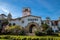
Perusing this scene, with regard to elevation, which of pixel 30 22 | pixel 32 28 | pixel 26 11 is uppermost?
pixel 26 11

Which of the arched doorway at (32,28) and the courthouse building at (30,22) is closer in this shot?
the courthouse building at (30,22)

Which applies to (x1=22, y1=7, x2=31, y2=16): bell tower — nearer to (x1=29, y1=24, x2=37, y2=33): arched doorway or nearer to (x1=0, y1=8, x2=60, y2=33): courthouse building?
(x1=0, y1=8, x2=60, y2=33): courthouse building

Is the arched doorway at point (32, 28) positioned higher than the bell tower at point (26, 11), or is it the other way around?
the bell tower at point (26, 11)

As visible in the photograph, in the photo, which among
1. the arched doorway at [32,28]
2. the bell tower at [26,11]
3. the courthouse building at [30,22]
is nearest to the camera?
the courthouse building at [30,22]

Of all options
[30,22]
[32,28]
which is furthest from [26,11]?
[30,22]

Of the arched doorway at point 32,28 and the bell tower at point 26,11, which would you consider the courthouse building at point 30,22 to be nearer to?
the arched doorway at point 32,28

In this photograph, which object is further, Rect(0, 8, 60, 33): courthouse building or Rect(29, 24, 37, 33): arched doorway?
Rect(29, 24, 37, 33): arched doorway

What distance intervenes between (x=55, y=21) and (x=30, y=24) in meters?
14.0

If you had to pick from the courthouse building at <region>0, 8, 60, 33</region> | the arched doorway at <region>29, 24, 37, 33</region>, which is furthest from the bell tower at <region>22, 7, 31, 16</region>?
the arched doorway at <region>29, 24, 37, 33</region>

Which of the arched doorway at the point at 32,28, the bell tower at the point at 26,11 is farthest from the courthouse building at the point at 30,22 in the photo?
the bell tower at the point at 26,11

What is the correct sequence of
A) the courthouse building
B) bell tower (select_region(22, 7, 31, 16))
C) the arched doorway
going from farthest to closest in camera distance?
bell tower (select_region(22, 7, 31, 16)) < the arched doorway < the courthouse building

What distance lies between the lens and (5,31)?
5528 centimetres

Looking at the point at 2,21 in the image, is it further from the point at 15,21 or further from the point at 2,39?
the point at 2,39

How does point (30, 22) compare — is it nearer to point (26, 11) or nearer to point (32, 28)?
point (32, 28)
